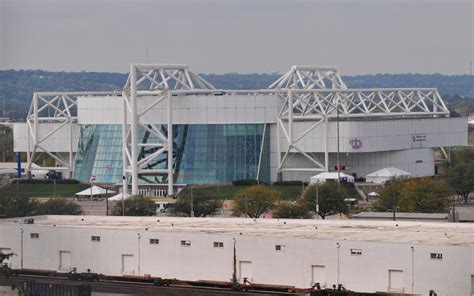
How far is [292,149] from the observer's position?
181ft

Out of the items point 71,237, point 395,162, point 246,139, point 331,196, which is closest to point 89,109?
point 246,139

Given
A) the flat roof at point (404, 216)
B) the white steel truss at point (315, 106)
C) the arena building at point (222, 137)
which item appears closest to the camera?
the flat roof at point (404, 216)

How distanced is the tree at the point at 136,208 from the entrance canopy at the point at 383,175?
1317cm

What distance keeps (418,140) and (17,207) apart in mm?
27209

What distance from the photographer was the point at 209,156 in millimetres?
55188

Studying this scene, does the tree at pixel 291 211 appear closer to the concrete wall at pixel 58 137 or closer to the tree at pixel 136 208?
the tree at pixel 136 208

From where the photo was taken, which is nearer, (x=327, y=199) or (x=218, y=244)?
(x=218, y=244)

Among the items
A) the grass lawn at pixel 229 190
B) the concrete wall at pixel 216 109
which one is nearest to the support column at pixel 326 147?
the concrete wall at pixel 216 109

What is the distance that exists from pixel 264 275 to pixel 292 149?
28.7 m

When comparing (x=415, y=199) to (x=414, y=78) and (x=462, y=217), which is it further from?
(x=414, y=78)

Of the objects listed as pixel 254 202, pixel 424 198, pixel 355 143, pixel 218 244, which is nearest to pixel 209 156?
pixel 355 143

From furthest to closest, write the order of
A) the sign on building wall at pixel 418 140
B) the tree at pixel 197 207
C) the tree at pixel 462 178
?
the sign on building wall at pixel 418 140 < the tree at pixel 462 178 < the tree at pixel 197 207

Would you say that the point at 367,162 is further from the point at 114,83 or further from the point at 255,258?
the point at 114,83

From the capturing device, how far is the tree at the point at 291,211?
38750 mm
